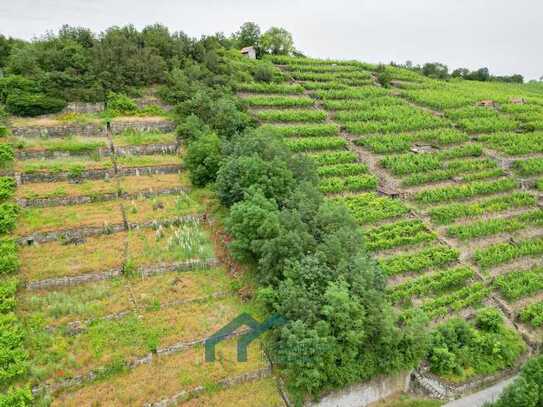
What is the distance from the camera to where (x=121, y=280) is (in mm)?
19141

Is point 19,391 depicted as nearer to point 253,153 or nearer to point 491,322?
point 253,153

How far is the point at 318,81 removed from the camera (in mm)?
41281

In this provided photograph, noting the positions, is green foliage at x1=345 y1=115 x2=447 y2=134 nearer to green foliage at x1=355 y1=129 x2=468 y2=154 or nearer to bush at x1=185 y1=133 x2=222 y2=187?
green foliage at x1=355 y1=129 x2=468 y2=154

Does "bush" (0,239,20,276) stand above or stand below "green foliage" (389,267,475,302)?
above

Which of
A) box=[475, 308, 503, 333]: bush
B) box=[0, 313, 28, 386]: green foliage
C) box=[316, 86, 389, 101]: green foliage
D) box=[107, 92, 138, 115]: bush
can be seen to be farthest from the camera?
box=[316, 86, 389, 101]: green foliage

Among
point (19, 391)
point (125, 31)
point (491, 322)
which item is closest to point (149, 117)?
point (125, 31)

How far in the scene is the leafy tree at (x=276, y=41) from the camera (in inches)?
1870

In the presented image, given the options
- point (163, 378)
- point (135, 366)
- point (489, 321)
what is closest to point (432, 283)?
point (489, 321)

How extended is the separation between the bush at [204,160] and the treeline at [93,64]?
402 inches

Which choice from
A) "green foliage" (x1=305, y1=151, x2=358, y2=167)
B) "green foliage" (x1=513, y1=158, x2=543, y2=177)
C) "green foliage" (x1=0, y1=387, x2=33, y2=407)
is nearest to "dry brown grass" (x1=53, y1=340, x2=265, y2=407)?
"green foliage" (x1=0, y1=387, x2=33, y2=407)

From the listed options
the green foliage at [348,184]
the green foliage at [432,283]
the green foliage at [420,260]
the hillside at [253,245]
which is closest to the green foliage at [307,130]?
the hillside at [253,245]

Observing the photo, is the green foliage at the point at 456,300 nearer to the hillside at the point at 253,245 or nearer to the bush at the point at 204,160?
the hillside at the point at 253,245

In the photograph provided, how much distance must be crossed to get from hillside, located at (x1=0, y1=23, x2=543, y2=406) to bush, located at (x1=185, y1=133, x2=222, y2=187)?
8 cm

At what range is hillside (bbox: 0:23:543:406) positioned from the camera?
49.6 feet
